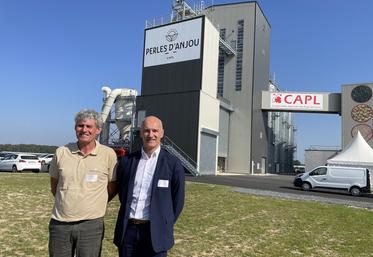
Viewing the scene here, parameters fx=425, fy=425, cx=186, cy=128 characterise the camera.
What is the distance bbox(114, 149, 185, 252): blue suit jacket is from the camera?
3.75 meters

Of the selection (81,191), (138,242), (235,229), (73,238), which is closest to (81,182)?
(81,191)

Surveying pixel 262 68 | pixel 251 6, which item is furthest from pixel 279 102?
pixel 251 6

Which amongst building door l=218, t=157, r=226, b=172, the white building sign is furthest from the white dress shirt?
building door l=218, t=157, r=226, b=172

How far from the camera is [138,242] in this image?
12.4 ft

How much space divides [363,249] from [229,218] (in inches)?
143

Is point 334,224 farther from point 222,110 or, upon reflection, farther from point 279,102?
point 279,102

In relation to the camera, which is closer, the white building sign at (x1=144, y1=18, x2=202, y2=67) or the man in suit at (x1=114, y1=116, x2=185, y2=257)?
the man in suit at (x1=114, y1=116, x2=185, y2=257)

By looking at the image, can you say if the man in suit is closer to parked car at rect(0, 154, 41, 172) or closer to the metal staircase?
parked car at rect(0, 154, 41, 172)

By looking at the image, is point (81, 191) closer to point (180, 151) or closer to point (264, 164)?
point (180, 151)

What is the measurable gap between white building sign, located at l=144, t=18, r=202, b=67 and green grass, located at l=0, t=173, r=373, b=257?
29647 millimetres

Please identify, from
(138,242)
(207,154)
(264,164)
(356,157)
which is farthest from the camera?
(264,164)

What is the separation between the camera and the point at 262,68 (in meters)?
54.2

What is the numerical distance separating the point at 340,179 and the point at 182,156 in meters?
17.7

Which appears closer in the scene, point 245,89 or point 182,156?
point 182,156
